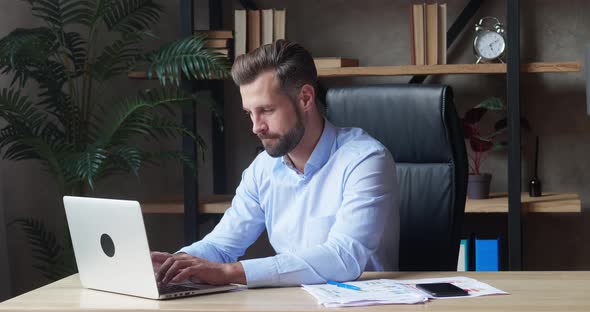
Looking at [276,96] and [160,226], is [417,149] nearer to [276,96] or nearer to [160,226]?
[276,96]

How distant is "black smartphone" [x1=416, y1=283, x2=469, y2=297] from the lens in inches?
62.7

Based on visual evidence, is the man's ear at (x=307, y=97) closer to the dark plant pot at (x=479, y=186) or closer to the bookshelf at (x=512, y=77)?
the bookshelf at (x=512, y=77)

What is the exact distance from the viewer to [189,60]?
312 centimetres

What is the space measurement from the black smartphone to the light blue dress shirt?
0.20 meters

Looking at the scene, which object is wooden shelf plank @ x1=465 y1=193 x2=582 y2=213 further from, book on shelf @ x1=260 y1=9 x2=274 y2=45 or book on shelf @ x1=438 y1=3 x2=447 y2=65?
book on shelf @ x1=260 y1=9 x2=274 y2=45

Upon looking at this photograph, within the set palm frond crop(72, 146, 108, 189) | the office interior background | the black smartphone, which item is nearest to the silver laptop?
the black smartphone

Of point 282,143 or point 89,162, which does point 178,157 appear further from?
Result: point 282,143

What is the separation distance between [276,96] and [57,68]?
1.44 meters

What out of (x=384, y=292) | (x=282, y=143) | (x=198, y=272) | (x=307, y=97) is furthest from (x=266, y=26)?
(x=384, y=292)

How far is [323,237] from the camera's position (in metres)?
2.08

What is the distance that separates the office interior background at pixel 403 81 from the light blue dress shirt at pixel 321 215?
1554mm

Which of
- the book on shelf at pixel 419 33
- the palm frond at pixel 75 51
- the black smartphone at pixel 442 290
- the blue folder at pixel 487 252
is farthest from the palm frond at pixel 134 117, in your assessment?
the black smartphone at pixel 442 290

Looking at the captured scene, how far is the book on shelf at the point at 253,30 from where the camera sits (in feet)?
11.2

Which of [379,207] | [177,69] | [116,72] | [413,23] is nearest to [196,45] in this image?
[177,69]
